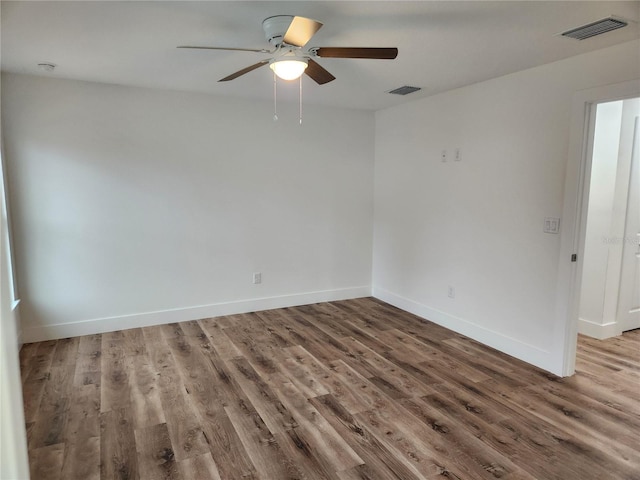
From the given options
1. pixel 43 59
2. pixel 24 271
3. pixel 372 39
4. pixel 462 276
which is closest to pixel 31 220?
pixel 24 271

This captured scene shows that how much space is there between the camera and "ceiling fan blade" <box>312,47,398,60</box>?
2168 millimetres

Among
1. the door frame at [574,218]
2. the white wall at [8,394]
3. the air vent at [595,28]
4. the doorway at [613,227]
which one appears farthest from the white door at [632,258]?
the white wall at [8,394]

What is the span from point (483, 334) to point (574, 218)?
1.37 meters

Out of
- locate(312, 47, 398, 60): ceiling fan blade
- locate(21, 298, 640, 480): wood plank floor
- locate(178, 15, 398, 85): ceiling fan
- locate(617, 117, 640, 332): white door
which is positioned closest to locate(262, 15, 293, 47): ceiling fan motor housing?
locate(178, 15, 398, 85): ceiling fan

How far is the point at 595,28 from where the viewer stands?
2.41 metres

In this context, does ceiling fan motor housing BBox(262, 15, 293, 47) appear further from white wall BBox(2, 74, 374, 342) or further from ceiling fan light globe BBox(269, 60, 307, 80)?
white wall BBox(2, 74, 374, 342)

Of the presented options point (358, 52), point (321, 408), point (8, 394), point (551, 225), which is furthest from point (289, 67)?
point (551, 225)

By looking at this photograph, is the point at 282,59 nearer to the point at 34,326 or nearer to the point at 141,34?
the point at 141,34

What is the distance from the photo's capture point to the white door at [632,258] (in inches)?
153

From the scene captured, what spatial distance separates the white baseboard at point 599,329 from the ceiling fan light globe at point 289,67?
12.2 feet

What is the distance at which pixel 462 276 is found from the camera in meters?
4.03

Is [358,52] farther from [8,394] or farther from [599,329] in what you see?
[599,329]

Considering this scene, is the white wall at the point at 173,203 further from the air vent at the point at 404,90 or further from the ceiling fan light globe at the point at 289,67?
the ceiling fan light globe at the point at 289,67

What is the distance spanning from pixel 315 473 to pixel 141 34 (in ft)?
9.10
